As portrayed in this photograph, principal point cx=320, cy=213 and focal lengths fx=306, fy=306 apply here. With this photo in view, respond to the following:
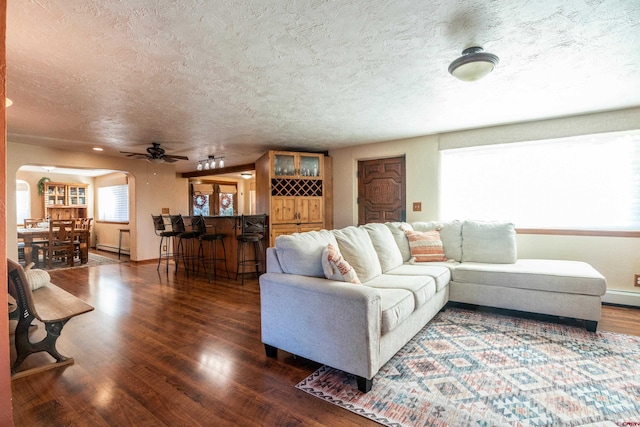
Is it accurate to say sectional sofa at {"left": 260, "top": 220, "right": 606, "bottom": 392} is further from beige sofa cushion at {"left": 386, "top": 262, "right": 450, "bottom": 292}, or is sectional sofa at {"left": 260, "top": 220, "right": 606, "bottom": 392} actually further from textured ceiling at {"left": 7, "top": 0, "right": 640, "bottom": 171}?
textured ceiling at {"left": 7, "top": 0, "right": 640, "bottom": 171}

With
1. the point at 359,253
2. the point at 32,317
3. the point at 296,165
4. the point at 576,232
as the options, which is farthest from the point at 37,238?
the point at 576,232

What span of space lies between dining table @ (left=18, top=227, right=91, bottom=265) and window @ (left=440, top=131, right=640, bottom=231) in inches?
295

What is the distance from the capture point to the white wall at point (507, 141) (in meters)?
3.51

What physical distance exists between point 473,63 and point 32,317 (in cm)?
353

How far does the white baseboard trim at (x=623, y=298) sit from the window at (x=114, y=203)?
9.76 m

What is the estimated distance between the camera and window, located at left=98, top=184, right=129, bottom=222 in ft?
27.4

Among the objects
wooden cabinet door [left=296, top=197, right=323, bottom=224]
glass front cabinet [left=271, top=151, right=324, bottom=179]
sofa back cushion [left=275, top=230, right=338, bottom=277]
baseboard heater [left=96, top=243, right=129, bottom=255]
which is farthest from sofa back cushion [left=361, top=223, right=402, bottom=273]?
baseboard heater [left=96, top=243, right=129, bottom=255]

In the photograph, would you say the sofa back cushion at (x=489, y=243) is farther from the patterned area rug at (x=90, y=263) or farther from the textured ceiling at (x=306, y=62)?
the patterned area rug at (x=90, y=263)

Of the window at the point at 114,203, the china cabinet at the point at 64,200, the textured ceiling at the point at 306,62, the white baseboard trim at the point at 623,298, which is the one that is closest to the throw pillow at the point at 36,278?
the textured ceiling at the point at 306,62

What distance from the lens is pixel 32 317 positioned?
2.14 meters

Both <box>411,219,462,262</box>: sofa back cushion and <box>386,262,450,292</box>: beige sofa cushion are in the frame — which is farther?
<box>411,219,462,262</box>: sofa back cushion

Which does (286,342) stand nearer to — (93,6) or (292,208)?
(93,6)

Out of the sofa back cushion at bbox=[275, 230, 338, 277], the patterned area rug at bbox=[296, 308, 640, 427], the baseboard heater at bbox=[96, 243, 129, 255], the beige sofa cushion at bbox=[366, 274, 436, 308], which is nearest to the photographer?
the patterned area rug at bbox=[296, 308, 640, 427]

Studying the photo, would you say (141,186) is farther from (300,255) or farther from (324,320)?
(324,320)
